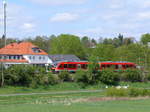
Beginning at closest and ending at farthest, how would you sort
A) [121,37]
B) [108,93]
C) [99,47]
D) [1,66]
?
[108,93] → [1,66] → [99,47] → [121,37]

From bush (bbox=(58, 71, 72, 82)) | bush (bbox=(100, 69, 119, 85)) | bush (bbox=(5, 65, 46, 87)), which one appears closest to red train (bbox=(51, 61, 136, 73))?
bush (bbox=(100, 69, 119, 85))

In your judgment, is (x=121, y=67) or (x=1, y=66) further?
(x=121, y=67)

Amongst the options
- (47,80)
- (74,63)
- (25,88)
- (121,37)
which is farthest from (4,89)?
(121,37)

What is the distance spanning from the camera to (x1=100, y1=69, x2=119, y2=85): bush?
61938 mm

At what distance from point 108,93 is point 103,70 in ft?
93.1

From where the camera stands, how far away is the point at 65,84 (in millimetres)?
57250

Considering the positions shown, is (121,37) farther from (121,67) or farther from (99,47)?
(121,67)

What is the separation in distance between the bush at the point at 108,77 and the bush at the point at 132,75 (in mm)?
A: 3393

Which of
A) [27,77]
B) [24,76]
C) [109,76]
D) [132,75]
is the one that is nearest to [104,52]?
[132,75]

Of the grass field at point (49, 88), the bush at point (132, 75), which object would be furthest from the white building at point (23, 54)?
the bush at point (132, 75)

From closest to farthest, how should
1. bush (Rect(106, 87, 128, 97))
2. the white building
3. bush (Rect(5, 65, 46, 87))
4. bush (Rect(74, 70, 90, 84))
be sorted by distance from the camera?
bush (Rect(106, 87, 128, 97)) → bush (Rect(5, 65, 46, 87)) → bush (Rect(74, 70, 90, 84)) → the white building

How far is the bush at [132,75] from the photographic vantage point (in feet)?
218

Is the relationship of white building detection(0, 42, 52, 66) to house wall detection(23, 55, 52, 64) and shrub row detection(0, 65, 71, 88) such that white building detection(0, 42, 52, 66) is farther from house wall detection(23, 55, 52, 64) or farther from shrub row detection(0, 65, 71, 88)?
shrub row detection(0, 65, 71, 88)

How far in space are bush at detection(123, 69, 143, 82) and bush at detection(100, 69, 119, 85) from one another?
3.39m
